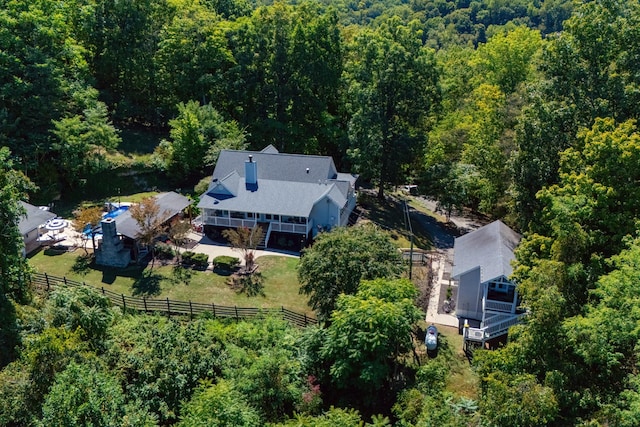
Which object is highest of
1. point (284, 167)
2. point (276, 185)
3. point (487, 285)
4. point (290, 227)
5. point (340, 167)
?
point (284, 167)

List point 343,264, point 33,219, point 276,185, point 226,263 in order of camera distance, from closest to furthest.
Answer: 1. point 343,264
2. point 226,263
3. point 33,219
4. point 276,185

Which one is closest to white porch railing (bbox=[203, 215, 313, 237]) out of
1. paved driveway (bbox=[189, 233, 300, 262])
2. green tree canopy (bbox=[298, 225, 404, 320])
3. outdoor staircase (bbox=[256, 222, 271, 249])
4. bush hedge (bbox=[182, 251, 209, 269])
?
outdoor staircase (bbox=[256, 222, 271, 249])

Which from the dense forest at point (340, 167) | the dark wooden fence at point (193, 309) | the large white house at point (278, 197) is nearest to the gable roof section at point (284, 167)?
the large white house at point (278, 197)

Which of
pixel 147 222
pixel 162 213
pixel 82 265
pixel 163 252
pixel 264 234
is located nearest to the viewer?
pixel 147 222

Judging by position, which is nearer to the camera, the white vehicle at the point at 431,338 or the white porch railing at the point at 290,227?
the white vehicle at the point at 431,338

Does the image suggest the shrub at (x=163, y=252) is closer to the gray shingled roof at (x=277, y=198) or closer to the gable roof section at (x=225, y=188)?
the gray shingled roof at (x=277, y=198)

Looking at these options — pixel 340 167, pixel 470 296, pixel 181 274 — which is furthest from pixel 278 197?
pixel 340 167

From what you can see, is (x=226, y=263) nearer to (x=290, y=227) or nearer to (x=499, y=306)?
(x=290, y=227)

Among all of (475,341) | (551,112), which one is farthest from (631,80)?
(475,341)
